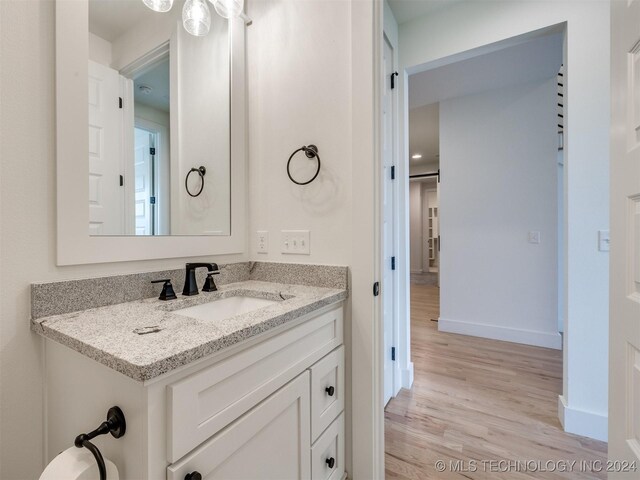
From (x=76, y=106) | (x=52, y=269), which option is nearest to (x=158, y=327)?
(x=52, y=269)

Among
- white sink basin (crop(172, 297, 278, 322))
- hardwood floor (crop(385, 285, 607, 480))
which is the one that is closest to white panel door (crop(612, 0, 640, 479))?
hardwood floor (crop(385, 285, 607, 480))

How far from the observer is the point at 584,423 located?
5.32 feet

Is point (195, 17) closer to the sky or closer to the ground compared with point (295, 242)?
closer to the sky

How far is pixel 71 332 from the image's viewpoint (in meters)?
0.70

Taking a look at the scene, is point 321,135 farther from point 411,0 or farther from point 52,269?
point 411,0

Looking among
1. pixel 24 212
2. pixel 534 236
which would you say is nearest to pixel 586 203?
pixel 534 236

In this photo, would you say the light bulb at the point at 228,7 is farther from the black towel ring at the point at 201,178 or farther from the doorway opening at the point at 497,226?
the doorway opening at the point at 497,226

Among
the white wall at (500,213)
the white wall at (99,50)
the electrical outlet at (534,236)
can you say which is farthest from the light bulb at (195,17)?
the electrical outlet at (534,236)

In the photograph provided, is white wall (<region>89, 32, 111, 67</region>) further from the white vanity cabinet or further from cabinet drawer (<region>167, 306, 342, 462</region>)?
cabinet drawer (<region>167, 306, 342, 462</region>)

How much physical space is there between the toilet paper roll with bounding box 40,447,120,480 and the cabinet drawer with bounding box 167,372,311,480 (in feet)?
0.46

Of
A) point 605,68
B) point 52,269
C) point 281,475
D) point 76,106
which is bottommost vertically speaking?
point 281,475

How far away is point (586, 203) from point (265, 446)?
199cm

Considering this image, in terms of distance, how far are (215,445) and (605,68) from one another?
95.6 inches

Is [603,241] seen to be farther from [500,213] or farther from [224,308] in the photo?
[224,308]
